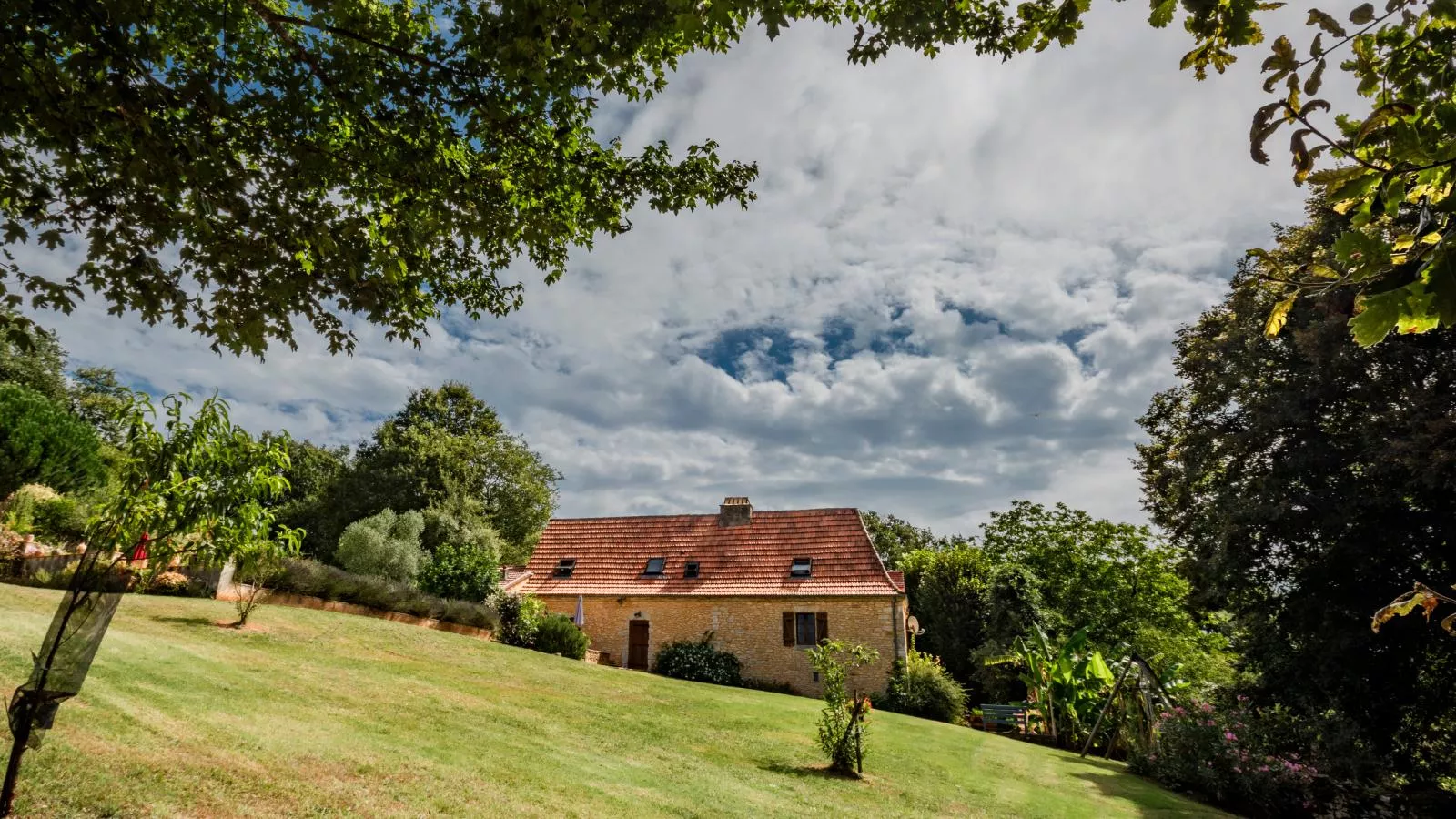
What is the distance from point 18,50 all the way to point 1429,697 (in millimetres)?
19209

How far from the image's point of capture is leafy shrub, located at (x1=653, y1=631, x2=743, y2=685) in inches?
885

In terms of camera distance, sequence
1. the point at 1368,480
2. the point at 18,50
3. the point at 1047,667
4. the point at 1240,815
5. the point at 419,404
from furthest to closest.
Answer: the point at 419,404
the point at 1047,667
the point at 1368,480
the point at 1240,815
the point at 18,50

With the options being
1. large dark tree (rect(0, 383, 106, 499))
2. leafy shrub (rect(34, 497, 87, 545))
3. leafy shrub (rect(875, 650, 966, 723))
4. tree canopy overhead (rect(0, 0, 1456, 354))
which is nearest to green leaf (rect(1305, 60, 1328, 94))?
tree canopy overhead (rect(0, 0, 1456, 354))

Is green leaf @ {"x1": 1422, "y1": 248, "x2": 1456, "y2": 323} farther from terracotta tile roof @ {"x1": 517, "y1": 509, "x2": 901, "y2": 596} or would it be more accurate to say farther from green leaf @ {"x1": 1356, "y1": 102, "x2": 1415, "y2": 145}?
terracotta tile roof @ {"x1": 517, "y1": 509, "x2": 901, "y2": 596}

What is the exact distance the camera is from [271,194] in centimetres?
477

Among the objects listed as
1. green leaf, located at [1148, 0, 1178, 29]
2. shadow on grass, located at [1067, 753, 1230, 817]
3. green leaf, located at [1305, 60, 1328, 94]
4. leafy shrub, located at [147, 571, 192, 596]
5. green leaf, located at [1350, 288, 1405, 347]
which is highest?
green leaf, located at [1148, 0, 1178, 29]

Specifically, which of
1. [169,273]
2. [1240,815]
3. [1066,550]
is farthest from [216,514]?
[1066,550]

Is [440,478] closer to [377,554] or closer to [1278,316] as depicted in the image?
[377,554]

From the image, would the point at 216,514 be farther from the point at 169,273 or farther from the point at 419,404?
the point at 419,404

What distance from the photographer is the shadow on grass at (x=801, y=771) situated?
31.8 ft

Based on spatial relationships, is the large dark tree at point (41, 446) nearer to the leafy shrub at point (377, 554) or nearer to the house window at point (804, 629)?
the leafy shrub at point (377, 554)

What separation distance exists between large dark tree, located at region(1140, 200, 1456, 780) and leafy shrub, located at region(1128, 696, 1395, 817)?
80 cm

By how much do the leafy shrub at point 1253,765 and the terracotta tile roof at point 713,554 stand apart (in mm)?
10684

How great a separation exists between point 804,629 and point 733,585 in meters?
3.02
